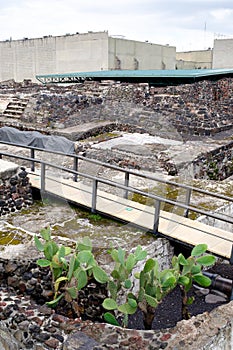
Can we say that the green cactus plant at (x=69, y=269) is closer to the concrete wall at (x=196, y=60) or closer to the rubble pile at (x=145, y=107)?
the rubble pile at (x=145, y=107)

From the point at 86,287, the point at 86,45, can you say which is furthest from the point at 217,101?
the point at 86,45

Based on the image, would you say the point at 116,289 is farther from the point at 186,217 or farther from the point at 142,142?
the point at 142,142

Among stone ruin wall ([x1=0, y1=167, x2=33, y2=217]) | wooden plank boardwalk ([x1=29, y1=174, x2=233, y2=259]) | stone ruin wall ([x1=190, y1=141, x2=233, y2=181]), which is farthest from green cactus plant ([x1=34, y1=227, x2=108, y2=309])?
stone ruin wall ([x1=190, y1=141, x2=233, y2=181])

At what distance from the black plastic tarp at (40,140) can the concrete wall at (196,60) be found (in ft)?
97.9

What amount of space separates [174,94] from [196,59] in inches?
1099

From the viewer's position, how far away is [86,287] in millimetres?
4676

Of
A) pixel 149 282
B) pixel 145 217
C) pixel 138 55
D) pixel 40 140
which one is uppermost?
pixel 138 55

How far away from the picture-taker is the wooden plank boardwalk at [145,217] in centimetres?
543

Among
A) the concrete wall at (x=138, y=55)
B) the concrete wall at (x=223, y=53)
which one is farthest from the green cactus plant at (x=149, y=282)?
the concrete wall at (x=223, y=53)

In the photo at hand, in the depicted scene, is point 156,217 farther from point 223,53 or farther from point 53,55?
point 223,53

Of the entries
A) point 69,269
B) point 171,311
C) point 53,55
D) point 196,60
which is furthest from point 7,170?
point 196,60

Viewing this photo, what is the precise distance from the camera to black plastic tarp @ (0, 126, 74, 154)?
9.29m

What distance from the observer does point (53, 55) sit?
1196 inches

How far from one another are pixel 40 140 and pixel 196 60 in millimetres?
33566
